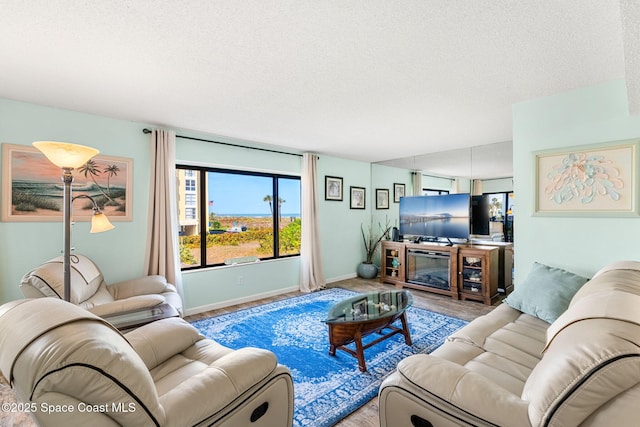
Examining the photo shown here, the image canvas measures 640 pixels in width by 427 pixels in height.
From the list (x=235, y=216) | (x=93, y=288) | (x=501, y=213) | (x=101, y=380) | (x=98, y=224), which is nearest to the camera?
(x=101, y=380)

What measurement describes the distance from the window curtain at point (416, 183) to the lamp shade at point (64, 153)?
16.9ft

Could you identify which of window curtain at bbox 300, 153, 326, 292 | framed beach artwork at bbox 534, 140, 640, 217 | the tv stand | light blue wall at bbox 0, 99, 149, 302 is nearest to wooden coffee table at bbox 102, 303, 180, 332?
light blue wall at bbox 0, 99, 149, 302

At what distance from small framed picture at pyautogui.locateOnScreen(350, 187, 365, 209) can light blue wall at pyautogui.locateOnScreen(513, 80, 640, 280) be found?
127 inches

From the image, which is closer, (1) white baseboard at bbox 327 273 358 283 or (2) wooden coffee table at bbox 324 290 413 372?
(2) wooden coffee table at bbox 324 290 413 372

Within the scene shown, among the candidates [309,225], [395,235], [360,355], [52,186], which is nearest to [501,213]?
[395,235]

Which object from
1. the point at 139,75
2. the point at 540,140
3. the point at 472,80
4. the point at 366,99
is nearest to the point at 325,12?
the point at 366,99

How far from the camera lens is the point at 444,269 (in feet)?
15.5

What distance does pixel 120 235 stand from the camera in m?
3.33

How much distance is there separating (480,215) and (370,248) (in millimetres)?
2256

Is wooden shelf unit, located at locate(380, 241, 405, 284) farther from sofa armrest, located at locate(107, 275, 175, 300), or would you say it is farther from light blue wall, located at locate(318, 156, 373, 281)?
sofa armrest, located at locate(107, 275, 175, 300)

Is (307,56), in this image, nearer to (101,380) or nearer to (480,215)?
(101,380)

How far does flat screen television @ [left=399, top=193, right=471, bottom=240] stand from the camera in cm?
464

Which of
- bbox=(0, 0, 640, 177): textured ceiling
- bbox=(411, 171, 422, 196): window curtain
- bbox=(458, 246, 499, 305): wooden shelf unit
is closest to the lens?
bbox=(0, 0, 640, 177): textured ceiling

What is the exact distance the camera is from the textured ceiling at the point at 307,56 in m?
1.53
